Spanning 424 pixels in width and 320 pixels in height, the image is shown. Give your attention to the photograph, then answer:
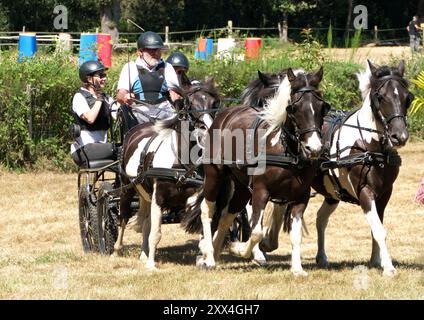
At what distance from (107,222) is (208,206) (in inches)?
74.1

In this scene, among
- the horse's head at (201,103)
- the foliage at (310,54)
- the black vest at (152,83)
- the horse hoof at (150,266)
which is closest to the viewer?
the horse hoof at (150,266)

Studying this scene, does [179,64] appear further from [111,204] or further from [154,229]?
[154,229]

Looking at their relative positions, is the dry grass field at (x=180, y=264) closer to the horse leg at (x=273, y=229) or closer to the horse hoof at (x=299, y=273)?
Answer: the horse hoof at (x=299, y=273)

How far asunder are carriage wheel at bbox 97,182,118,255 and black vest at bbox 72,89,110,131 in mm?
688

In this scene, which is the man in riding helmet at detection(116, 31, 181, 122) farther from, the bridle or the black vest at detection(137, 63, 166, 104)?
the bridle

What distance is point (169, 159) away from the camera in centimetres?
999

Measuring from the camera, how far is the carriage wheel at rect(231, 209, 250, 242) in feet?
36.2

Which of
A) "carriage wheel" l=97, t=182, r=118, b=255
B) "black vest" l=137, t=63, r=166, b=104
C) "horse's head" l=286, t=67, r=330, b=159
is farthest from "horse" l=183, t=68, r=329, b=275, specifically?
"carriage wheel" l=97, t=182, r=118, b=255

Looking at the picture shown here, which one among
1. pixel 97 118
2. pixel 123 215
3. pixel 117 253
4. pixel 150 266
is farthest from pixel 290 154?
pixel 97 118

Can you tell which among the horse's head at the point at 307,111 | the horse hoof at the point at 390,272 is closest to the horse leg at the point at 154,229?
the horse's head at the point at 307,111

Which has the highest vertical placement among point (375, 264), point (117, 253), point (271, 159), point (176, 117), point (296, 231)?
point (176, 117)

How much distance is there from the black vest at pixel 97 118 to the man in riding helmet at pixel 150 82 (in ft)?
1.59

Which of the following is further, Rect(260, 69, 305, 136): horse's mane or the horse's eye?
Rect(260, 69, 305, 136): horse's mane

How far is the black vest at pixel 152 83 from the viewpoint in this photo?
425 inches
